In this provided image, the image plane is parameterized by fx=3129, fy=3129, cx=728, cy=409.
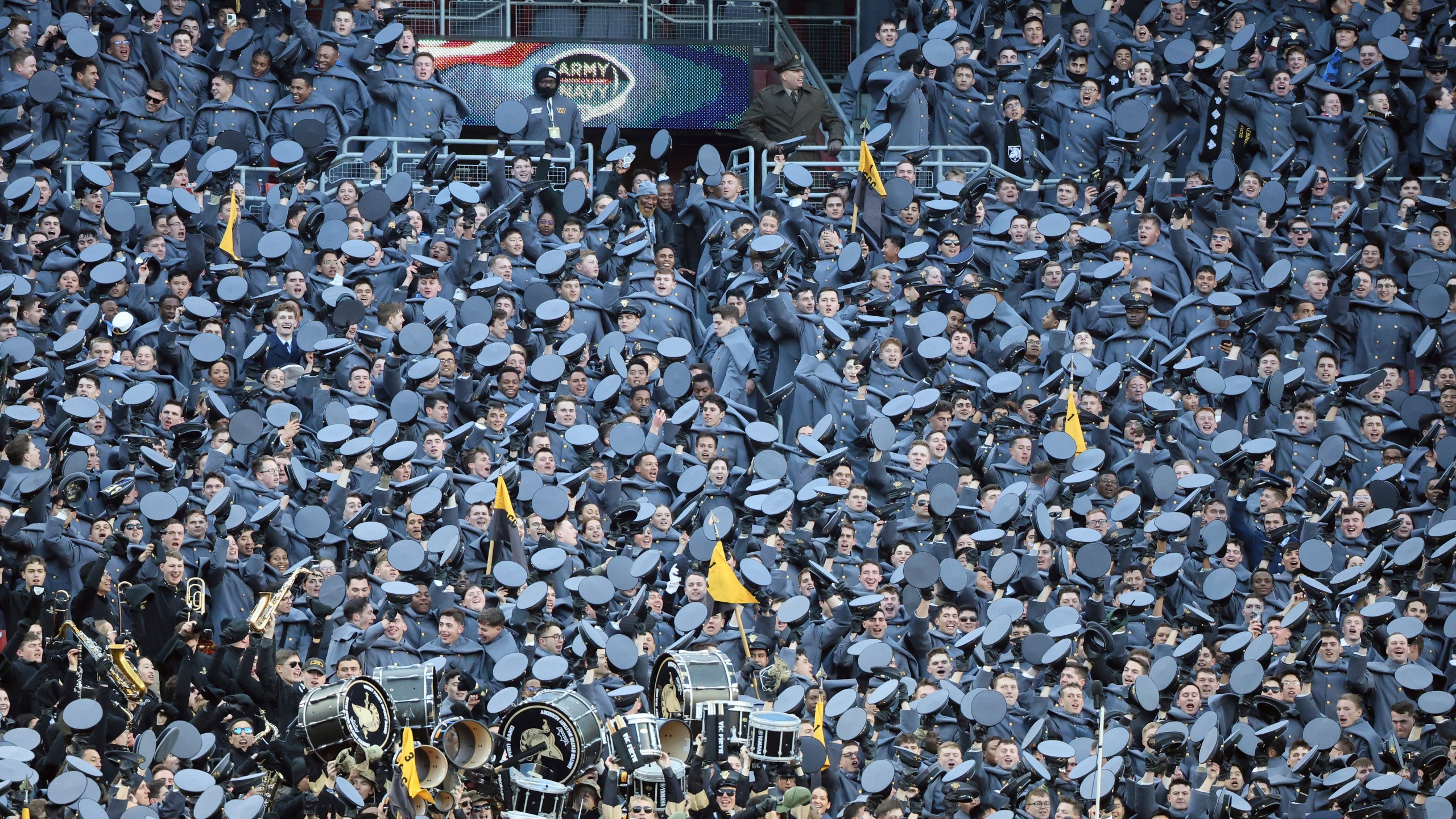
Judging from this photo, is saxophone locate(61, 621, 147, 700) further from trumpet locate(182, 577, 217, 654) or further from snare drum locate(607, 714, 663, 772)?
snare drum locate(607, 714, 663, 772)

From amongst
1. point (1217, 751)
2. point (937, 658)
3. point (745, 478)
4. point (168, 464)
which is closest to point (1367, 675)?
point (1217, 751)

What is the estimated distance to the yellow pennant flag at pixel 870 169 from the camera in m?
23.7

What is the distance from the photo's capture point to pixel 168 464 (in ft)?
67.4

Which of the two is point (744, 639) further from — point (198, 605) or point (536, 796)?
point (198, 605)

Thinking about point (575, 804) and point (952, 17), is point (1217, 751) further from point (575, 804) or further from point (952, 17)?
point (952, 17)

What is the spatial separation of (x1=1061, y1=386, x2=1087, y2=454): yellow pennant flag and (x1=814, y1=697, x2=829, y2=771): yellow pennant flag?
363 cm

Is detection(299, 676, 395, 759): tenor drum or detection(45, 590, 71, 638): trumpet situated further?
detection(45, 590, 71, 638): trumpet

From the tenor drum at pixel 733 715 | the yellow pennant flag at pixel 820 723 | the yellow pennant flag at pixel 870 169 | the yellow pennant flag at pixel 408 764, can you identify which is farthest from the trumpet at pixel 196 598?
the yellow pennant flag at pixel 870 169

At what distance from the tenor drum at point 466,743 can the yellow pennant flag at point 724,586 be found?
7.38 ft

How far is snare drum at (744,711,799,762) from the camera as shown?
1828 cm

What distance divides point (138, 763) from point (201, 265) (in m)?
5.74

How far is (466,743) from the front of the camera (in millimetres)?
18250

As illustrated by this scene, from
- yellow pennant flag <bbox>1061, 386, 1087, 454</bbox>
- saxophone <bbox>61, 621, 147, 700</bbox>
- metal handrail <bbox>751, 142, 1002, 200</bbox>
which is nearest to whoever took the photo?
saxophone <bbox>61, 621, 147, 700</bbox>

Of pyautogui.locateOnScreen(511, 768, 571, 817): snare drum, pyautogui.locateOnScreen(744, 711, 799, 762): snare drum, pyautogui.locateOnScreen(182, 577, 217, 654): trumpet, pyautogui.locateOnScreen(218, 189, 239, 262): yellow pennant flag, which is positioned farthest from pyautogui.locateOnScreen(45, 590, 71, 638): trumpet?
pyautogui.locateOnScreen(744, 711, 799, 762): snare drum
